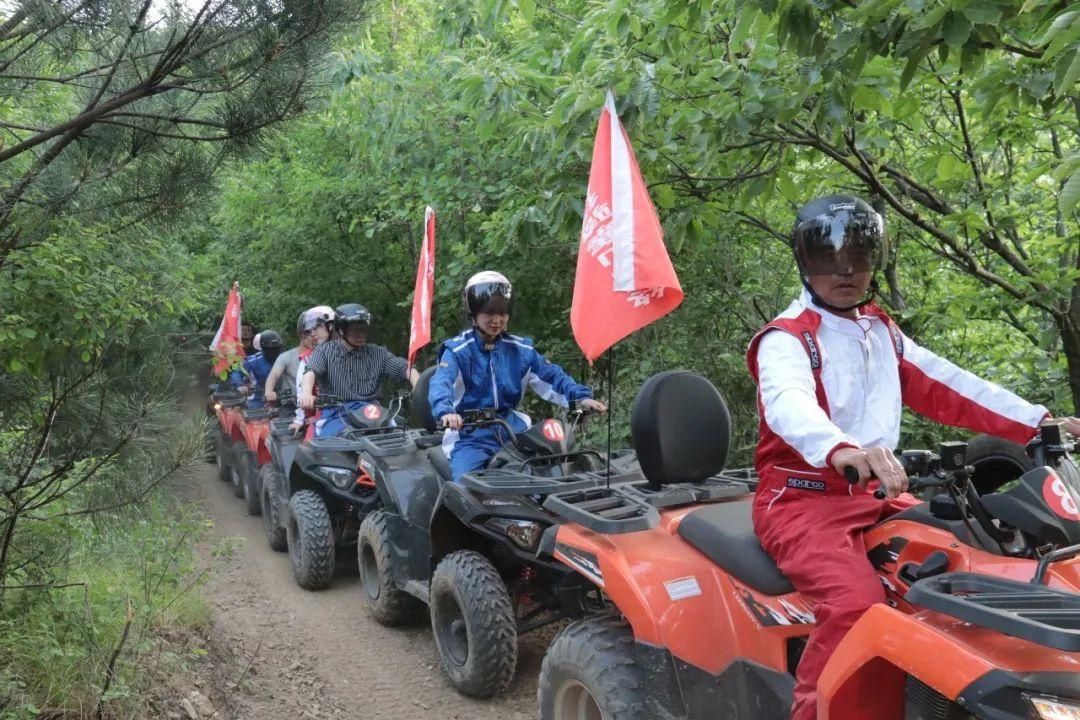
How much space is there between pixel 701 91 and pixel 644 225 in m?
1.13

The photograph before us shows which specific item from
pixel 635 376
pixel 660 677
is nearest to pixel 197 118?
pixel 660 677

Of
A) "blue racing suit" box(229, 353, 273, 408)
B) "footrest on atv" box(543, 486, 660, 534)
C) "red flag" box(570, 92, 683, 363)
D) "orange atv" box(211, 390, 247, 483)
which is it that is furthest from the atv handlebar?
"blue racing suit" box(229, 353, 273, 408)

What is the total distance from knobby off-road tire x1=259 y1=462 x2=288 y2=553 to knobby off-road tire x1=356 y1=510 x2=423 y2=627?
2.55 m

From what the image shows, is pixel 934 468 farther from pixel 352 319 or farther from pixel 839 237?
pixel 352 319

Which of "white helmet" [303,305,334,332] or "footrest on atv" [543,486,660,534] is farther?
"white helmet" [303,305,334,332]

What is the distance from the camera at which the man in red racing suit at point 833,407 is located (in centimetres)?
264

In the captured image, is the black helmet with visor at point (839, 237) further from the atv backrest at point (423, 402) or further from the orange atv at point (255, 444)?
the orange atv at point (255, 444)

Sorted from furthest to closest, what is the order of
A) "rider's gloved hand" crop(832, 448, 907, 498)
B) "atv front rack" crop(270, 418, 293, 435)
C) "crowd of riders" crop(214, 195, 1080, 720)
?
"atv front rack" crop(270, 418, 293, 435) → "crowd of riders" crop(214, 195, 1080, 720) → "rider's gloved hand" crop(832, 448, 907, 498)

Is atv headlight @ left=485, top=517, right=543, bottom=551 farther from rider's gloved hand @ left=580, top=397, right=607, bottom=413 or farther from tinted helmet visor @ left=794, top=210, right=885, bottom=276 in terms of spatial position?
tinted helmet visor @ left=794, top=210, right=885, bottom=276

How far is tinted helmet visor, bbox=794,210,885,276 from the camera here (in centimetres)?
291

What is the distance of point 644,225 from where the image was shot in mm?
3979

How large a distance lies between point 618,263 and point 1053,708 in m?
2.47

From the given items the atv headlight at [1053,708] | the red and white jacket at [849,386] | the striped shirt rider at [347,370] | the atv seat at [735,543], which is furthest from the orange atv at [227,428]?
the atv headlight at [1053,708]

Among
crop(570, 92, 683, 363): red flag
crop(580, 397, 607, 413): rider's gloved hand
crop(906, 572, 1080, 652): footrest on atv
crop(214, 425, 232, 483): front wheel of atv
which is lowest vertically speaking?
crop(214, 425, 232, 483): front wheel of atv
